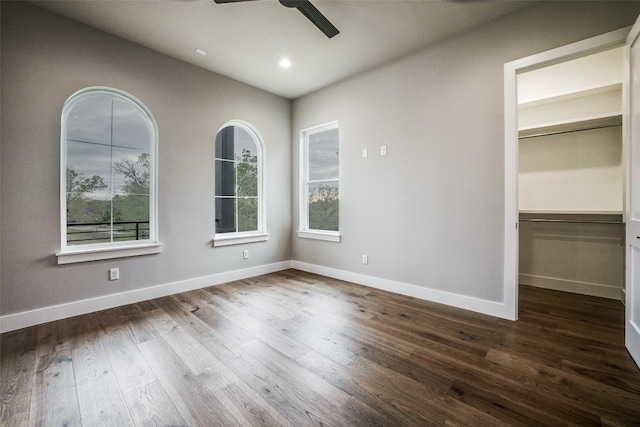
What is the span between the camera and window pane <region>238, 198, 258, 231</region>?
13.1ft

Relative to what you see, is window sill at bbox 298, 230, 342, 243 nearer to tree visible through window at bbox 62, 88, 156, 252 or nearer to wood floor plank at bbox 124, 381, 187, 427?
tree visible through window at bbox 62, 88, 156, 252

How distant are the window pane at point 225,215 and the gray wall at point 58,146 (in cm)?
17

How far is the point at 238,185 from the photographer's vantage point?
3.95m

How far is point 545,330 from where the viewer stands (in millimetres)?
2244

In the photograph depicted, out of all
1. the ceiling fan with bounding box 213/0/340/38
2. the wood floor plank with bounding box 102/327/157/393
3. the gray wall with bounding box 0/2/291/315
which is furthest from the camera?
the gray wall with bounding box 0/2/291/315

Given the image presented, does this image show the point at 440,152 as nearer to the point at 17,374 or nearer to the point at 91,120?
the point at 91,120

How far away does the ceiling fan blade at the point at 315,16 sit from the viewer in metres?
2.07

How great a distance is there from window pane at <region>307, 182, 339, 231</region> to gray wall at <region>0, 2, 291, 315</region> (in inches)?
38.1

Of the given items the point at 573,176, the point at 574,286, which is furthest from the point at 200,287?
the point at 573,176

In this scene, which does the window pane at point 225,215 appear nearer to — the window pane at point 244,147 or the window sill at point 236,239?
the window sill at point 236,239

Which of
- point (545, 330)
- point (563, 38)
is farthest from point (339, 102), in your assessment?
point (545, 330)

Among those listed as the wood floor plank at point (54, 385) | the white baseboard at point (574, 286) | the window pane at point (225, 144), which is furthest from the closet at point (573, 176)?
the wood floor plank at point (54, 385)

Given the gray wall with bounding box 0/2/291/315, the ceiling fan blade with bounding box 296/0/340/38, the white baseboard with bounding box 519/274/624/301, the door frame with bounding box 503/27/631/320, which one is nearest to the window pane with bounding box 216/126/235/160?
the gray wall with bounding box 0/2/291/315

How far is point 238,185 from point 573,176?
4.28 meters
